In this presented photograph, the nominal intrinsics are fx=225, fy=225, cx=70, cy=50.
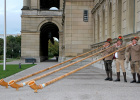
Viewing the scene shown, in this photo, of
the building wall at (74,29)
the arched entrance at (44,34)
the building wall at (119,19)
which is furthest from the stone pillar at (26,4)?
the building wall at (119,19)

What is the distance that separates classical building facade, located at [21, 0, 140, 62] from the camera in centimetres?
1315

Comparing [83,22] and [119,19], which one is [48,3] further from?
[119,19]

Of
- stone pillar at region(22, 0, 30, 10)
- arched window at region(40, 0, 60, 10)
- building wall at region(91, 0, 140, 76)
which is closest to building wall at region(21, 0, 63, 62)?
stone pillar at region(22, 0, 30, 10)

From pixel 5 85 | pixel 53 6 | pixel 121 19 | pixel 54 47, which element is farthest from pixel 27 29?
pixel 54 47

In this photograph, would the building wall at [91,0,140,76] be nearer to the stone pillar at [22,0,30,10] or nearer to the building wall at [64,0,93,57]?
the building wall at [64,0,93,57]

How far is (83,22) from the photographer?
79.0 ft

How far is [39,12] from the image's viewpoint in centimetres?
3950

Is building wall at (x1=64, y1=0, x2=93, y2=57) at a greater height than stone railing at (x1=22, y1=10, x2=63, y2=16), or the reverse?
stone railing at (x1=22, y1=10, x2=63, y2=16)

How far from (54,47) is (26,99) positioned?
295 ft

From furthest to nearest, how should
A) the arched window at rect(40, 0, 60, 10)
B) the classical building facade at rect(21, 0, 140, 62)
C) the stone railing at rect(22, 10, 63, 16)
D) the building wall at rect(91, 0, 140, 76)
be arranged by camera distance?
the arched window at rect(40, 0, 60, 10) → the stone railing at rect(22, 10, 63, 16) → the classical building facade at rect(21, 0, 140, 62) → the building wall at rect(91, 0, 140, 76)

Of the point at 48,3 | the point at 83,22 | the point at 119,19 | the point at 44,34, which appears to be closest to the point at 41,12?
the point at 44,34

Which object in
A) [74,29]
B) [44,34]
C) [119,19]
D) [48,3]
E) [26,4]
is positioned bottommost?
[119,19]

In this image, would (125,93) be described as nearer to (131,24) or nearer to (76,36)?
(131,24)

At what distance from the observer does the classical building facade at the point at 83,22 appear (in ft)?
43.1
